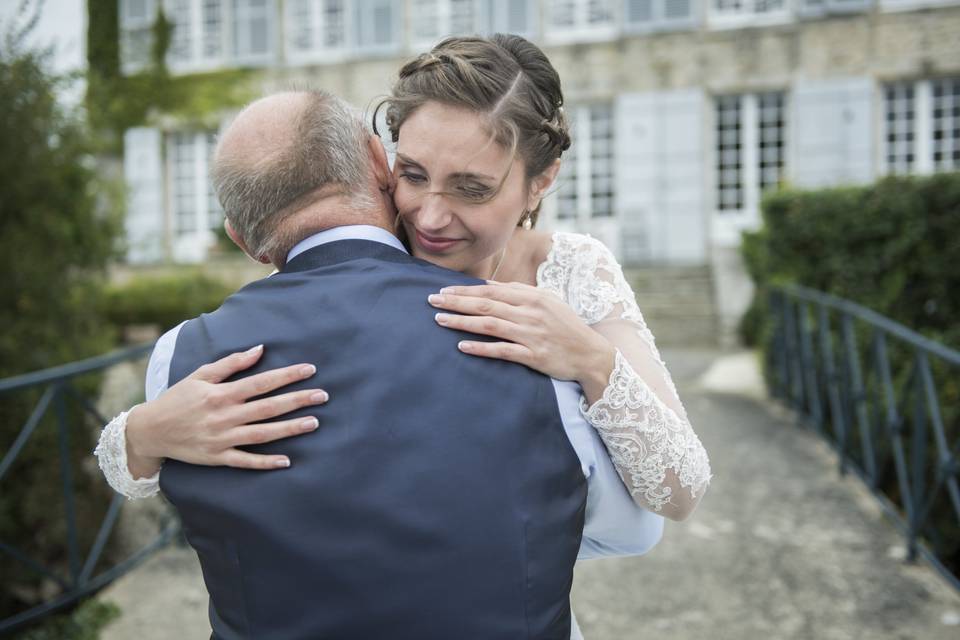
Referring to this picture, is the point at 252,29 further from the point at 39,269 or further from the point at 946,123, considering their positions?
the point at 39,269

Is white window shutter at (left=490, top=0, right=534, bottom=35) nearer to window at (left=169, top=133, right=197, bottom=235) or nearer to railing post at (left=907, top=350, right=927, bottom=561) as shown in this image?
window at (left=169, top=133, right=197, bottom=235)

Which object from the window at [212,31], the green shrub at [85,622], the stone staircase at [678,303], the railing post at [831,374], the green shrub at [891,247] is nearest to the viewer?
the green shrub at [85,622]

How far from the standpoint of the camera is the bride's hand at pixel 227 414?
118cm

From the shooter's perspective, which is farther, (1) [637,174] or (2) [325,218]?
(1) [637,174]

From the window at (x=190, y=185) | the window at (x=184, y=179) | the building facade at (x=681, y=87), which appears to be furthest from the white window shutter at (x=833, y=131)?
the window at (x=184, y=179)

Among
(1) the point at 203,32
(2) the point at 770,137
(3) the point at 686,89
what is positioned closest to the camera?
(3) the point at 686,89

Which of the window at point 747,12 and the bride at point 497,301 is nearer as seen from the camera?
the bride at point 497,301

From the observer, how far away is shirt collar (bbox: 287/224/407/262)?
1330 mm

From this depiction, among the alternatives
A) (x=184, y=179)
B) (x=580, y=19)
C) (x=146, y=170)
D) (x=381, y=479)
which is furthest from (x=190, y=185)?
(x=381, y=479)

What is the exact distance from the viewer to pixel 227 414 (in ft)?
3.99

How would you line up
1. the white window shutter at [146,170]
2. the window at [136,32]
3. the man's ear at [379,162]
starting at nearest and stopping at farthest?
the man's ear at [379,162] < the white window shutter at [146,170] < the window at [136,32]

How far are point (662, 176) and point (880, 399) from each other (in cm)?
1080

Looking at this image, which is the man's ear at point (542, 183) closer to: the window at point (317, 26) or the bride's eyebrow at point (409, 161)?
the bride's eyebrow at point (409, 161)

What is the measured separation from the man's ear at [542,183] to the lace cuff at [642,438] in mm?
565
